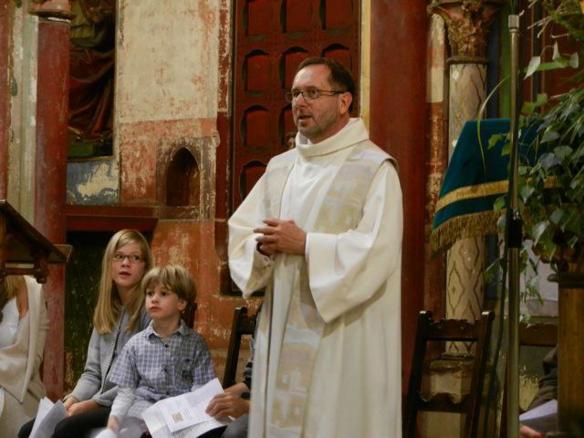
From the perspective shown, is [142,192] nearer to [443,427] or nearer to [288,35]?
[288,35]

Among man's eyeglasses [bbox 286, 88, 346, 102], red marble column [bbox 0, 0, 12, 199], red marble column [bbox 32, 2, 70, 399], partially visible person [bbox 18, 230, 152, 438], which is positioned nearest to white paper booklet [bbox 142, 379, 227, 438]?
partially visible person [bbox 18, 230, 152, 438]

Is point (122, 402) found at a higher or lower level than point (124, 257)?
lower

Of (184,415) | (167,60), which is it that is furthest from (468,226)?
(167,60)

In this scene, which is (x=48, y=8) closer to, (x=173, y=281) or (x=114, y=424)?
(x=173, y=281)

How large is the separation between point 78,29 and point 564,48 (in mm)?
4904

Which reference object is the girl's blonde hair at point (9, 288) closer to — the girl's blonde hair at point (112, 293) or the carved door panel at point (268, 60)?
the girl's blonde hair at point (112, 293)

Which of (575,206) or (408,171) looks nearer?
(575,206)

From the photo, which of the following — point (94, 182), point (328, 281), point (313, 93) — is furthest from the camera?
point (94, 182)

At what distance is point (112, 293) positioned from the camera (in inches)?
253

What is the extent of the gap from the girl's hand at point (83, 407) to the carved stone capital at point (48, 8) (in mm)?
4110

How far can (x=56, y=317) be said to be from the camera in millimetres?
9250

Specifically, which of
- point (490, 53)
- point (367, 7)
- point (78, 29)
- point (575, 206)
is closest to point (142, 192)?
point (78, 29)

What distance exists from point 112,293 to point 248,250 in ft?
5.79

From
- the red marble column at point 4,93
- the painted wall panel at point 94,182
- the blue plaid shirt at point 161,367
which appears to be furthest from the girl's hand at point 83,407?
the painted wall panel at point 94,182
